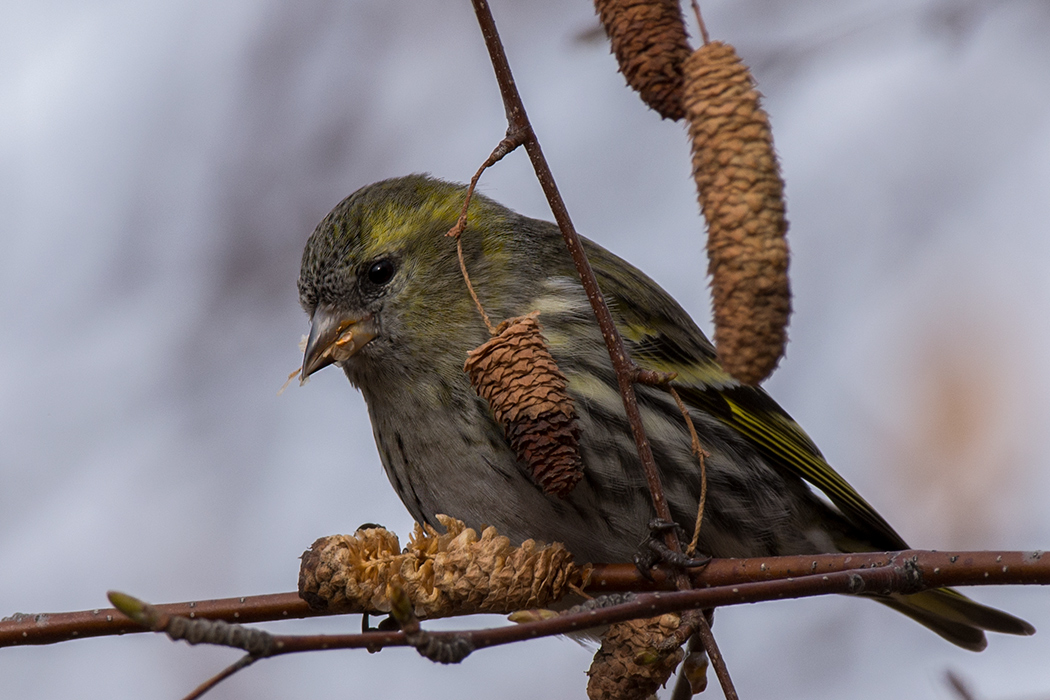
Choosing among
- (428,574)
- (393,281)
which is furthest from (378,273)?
(428,574)

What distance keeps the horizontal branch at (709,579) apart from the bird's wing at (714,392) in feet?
2.65

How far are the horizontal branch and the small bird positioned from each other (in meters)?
0.43

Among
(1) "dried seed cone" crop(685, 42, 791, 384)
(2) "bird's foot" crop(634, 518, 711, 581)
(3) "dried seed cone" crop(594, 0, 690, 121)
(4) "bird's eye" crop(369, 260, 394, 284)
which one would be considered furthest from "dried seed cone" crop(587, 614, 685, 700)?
(4) "bird's eye" crop(369, 260, 394, 284)

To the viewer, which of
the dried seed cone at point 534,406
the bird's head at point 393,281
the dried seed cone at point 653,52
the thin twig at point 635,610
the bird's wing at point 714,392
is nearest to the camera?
the thin twig at point 635,610

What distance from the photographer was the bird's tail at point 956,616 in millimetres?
2801

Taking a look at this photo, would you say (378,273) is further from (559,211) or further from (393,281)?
(559,211)

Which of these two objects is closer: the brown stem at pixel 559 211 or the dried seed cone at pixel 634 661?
the brown stem at pixel 559 211

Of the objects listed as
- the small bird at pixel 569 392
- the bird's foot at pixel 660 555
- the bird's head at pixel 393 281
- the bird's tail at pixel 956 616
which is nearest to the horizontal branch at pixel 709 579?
the bird's foot at pixel 660 555

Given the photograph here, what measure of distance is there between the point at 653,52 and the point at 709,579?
31.5 inches

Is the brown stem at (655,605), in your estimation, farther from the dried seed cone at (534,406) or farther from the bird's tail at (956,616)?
the bird's tail at (956,616)

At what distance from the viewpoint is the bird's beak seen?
252 cm

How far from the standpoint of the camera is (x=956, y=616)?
2916 millimetres

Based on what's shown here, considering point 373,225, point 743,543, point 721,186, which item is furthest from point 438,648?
point 373,225

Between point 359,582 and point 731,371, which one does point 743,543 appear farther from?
point 731,371
